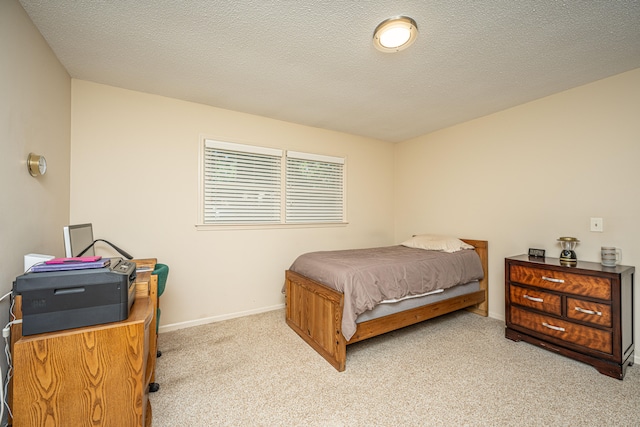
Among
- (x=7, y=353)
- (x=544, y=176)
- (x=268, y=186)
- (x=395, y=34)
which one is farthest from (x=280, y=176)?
(x=544, y=176)

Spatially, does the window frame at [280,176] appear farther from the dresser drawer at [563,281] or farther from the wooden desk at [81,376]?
the dresser drawer at [563,281]

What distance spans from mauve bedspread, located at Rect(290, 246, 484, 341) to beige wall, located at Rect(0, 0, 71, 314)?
81.3 inches

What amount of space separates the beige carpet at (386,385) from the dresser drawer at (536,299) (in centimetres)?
40

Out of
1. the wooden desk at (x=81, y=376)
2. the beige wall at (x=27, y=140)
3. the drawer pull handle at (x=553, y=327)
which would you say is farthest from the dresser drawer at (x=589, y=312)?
the beige wall at (x=27, y=140)

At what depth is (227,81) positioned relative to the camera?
97.6 inches

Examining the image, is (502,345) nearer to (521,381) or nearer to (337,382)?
(521,381)

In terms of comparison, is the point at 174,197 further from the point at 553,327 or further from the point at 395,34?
the point at 553,327

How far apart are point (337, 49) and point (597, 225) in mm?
2821

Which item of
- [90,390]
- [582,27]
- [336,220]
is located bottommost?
[90,390]

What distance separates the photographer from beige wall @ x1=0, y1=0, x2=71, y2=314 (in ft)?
4.80

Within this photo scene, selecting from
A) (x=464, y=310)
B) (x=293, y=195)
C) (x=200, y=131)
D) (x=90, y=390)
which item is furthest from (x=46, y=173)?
(x=464, y=310)

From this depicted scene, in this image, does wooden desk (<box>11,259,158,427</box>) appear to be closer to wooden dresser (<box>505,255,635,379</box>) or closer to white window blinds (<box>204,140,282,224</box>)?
white window blinds (<box>204,140,282,224</box>)

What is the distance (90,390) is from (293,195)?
108 inches

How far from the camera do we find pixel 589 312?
2.14 m
